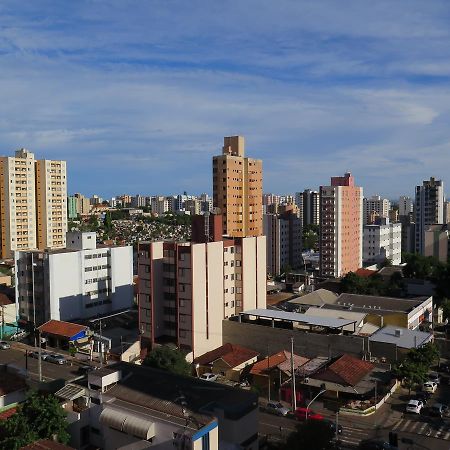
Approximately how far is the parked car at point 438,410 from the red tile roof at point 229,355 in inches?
433

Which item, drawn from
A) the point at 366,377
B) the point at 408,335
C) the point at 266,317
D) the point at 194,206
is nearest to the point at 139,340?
the point at 266,317

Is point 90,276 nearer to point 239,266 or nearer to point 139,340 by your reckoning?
point 139,340

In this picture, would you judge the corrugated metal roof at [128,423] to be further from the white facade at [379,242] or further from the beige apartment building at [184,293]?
the white facade at [379,242]

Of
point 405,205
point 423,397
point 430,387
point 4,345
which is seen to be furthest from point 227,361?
point 405,205

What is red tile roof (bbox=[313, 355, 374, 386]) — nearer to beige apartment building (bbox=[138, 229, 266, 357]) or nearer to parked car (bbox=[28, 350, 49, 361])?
beige apartment building (bbox=[138, 229, 266, 357])

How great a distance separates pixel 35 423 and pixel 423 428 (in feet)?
54.6

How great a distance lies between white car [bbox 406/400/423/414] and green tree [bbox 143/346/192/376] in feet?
38.1

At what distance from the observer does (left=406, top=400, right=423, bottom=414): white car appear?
25.4m

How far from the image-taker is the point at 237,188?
5894cm

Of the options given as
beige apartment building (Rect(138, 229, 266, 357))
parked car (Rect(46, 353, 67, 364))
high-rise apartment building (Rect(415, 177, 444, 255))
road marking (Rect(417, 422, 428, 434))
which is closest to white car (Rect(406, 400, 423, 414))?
road marking (Rect(417, 422, 428, 434))

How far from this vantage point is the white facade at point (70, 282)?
41344 millimetres

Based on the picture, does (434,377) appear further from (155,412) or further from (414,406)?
(155,412)

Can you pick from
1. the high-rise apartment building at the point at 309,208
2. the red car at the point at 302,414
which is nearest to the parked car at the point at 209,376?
the red car at the point at 302,414

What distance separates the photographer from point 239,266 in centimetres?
3794
